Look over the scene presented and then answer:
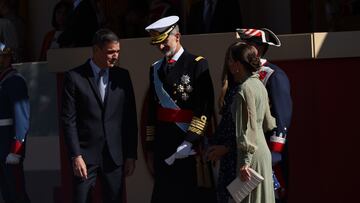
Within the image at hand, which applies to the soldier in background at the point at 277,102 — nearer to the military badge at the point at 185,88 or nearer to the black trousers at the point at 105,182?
the military badge at the point at 185,88

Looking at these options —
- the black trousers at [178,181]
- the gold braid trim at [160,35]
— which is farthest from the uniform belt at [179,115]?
the gold braid trim at [160,35]

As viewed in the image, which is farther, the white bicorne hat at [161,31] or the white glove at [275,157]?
the white bicorne hat at [161,31]

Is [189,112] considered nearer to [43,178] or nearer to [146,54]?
[146,54]

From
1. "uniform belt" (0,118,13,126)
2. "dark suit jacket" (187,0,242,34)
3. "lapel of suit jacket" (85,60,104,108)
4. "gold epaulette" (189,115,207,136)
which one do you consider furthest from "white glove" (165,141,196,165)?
"dark suit jacket" (187,0,242,34)

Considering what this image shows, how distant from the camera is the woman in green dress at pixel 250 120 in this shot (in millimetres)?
6820

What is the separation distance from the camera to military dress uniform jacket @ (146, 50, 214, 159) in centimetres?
748

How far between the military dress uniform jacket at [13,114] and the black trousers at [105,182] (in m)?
1.42

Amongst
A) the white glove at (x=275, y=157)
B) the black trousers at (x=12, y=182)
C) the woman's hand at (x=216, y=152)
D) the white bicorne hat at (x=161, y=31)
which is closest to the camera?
the woman's hand at (x=216, y=152)

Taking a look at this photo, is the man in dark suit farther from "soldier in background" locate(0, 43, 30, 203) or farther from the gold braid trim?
"soldier in background" locate(0, 43, 30, 203)

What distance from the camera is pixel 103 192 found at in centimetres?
782

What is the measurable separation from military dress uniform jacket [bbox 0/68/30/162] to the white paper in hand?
272 cm

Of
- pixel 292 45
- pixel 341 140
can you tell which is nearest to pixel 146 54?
pixel 292 45

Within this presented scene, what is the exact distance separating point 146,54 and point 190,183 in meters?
2.05

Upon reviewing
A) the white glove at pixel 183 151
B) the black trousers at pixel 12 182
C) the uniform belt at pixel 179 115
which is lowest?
the black trousers at pixel 12 182
